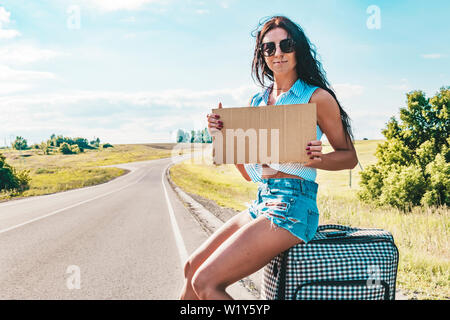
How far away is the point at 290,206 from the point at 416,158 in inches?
504

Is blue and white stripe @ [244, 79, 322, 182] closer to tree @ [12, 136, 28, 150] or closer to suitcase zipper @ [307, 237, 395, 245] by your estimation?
suitcase zipper @ [307, 237, 395, 245]

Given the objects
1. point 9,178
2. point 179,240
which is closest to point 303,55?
point 179,240

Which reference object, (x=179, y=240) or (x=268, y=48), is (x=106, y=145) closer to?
(x=179, y=240)

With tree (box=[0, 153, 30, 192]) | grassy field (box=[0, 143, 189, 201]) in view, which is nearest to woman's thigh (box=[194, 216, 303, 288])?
grassy field (box=[0, 143, 189, 201])

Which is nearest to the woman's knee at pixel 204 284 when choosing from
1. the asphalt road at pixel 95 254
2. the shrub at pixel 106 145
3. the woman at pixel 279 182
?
the woman at pixel 279 182

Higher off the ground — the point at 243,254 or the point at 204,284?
the point at 243,254

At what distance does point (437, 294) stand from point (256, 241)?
3032mm

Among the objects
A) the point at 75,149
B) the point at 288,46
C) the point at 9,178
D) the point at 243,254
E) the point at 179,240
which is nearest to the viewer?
the point at 243,254

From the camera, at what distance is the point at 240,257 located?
178cm

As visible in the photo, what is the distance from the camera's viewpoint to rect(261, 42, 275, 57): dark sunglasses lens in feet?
7.31

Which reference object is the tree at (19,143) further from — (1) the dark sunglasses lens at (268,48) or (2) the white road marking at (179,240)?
(1) the dark sunglasses lens at (268,48)

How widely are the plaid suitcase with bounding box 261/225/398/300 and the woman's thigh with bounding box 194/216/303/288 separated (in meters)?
0.22

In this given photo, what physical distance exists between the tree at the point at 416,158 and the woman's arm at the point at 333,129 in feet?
38.2

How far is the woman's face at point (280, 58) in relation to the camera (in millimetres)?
2209
